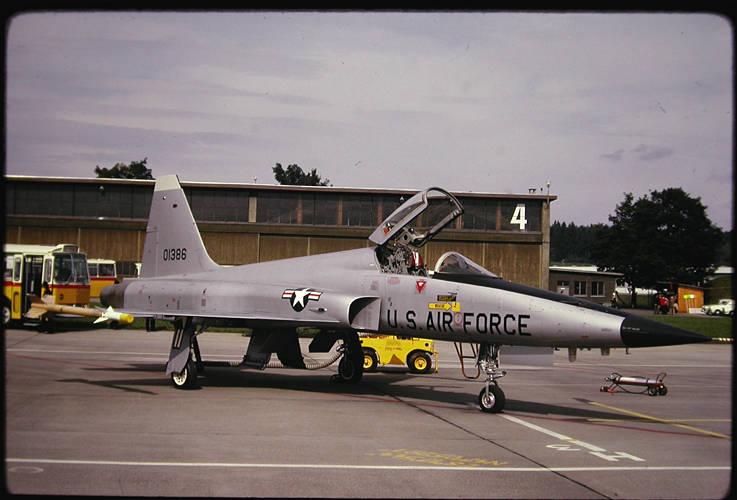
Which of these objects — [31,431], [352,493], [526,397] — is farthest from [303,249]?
[352,493]

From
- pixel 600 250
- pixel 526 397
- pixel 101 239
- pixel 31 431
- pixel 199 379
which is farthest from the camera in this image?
pixel 600 250

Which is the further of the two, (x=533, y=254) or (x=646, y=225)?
(x=646, y=225)

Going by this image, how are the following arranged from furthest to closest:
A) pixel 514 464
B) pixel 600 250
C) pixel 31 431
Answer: pixel 600 250, pixel 31 431, pixel 514 464

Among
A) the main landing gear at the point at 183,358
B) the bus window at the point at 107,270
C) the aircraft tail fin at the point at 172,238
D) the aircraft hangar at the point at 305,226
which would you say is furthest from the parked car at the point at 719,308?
the main landing gear at the point at 183,358

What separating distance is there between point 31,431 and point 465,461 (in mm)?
5790

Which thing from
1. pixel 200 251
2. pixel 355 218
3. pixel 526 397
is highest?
pixel 355 218

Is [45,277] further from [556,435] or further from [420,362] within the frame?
[556,435]

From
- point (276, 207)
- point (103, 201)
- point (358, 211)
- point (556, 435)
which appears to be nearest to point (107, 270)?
point (103, 201)

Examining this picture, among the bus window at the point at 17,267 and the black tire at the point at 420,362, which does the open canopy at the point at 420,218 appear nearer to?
the black tire at the point at 420,362

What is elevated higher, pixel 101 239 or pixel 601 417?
pixel 101 239

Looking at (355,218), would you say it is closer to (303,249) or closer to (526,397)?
(303,249)

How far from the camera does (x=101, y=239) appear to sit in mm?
44531

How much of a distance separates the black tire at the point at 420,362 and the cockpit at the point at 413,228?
5.66 metres

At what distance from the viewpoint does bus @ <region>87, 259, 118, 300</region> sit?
44.0 metres
